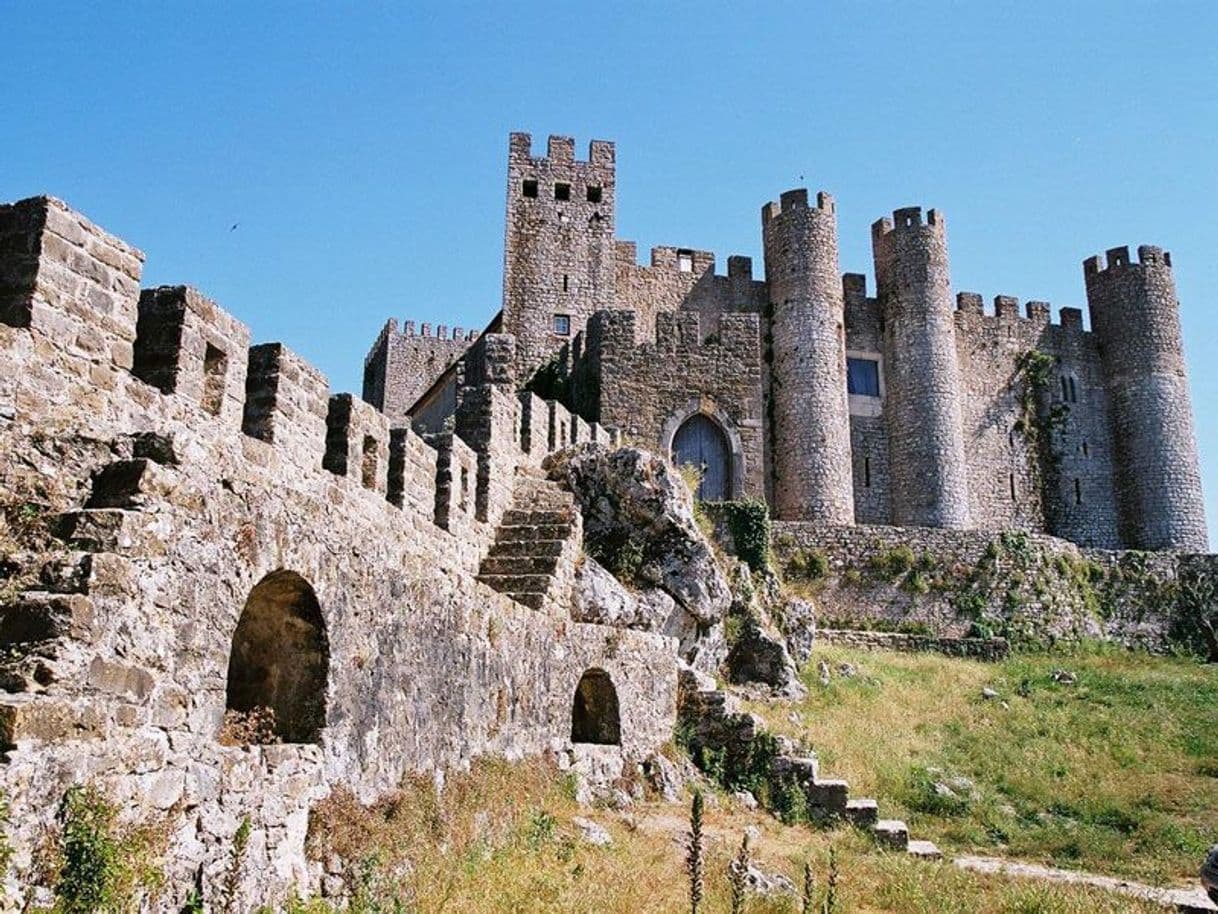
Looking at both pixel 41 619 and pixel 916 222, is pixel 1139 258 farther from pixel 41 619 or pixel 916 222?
pixel 41 619

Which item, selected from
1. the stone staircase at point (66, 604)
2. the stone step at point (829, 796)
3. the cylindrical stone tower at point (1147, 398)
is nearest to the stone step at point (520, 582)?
the stone step at point (829, 796)

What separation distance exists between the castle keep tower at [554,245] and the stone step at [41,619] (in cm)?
2631

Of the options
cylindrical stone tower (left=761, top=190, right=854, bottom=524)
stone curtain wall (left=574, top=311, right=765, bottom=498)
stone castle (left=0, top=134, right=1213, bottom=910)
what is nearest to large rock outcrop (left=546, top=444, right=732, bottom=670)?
stone castle (left=0, top=134, right=1213, bottom=910)

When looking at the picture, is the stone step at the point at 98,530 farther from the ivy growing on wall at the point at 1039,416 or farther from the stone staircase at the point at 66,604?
the ivy growing on wall at the point at 1039,416

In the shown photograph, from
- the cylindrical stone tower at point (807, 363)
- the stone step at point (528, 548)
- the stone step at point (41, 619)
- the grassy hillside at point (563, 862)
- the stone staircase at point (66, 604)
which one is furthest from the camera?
the cylindrical stone tower at point (807, 363)

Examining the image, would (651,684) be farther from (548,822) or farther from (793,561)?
(793,561)

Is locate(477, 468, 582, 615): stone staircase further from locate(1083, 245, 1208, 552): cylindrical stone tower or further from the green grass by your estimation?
locate(1083, 245, 1208, 552): cylindrical stone tower

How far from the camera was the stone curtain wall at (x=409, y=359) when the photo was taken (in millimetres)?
45250

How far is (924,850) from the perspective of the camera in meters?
11.0

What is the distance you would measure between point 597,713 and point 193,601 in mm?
7449

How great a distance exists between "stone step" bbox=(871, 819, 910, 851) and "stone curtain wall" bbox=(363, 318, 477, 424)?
35699 mm

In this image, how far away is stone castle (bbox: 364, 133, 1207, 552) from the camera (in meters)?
28.5

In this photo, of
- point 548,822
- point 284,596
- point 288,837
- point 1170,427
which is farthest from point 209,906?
point 1170,427

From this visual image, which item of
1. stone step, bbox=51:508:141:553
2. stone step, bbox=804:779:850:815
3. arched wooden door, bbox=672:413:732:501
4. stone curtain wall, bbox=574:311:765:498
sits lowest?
stone step, bbox=804:779:850:815
